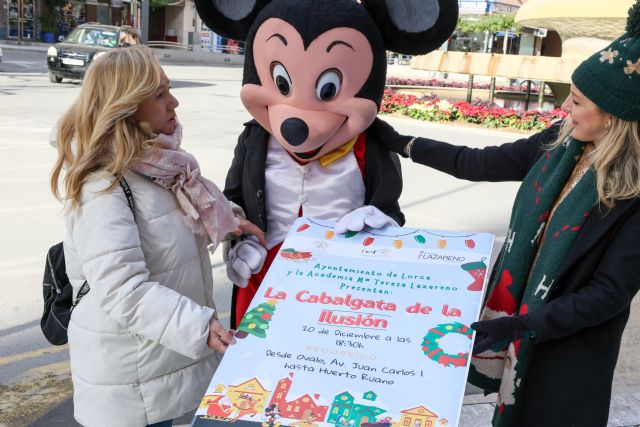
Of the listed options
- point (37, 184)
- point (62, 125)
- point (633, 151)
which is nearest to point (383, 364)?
point (633, 151)

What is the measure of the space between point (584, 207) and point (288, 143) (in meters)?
1.11

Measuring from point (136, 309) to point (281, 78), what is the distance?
1.12 metres

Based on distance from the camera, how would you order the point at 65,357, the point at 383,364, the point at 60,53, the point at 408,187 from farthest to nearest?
1. the point at 60,53
2. the point at 408,187
3. the point at 65,357
4. the point at 383,364

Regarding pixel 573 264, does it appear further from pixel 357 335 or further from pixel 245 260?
pixel 245 260

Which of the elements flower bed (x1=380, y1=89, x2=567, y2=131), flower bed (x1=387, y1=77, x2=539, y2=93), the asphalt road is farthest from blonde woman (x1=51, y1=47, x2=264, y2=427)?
flower bed (x1=387, y1=77, x2=539, y2=93)

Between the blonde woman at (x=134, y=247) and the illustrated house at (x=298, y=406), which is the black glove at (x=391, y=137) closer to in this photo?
the blonde woman at (x=134, y=247)

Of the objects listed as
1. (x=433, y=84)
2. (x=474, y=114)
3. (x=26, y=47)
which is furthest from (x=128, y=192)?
(x=26, y=47)

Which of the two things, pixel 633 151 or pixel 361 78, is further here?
pixel 361 78

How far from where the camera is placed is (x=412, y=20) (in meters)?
2.81

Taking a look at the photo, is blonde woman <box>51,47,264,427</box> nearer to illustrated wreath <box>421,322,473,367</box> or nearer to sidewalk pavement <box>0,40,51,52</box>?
illustrated wreath <box>421,322,473,367</box>

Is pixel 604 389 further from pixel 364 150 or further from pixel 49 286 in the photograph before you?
pixel 49 286

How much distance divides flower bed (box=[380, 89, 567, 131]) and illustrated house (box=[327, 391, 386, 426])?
43.4ft

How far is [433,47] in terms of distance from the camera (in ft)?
9.63

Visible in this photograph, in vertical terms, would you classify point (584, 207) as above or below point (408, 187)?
above
